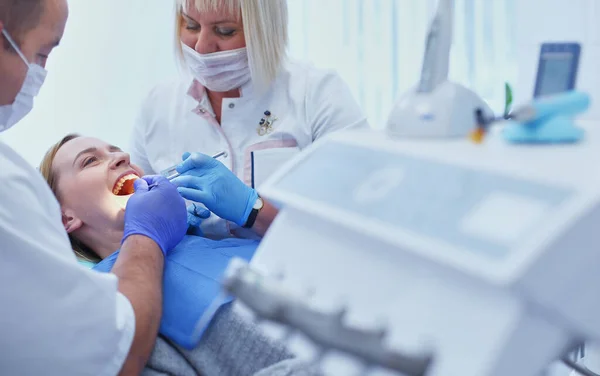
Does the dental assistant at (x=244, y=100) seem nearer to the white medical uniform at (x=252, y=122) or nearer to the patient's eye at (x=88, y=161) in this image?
the white medical uniform at (x=252, y=122)

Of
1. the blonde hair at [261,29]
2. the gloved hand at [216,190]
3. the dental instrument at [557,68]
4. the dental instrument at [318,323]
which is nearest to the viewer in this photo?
the dental instrument at [318,323]

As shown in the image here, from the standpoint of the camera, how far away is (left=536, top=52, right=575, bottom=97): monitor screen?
39.6 inches

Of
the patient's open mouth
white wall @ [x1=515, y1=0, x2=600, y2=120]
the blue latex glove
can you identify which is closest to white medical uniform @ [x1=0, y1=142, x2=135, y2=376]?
the blue latex glove

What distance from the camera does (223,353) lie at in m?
1.43

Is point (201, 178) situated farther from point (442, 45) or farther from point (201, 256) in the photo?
point (442, 45)

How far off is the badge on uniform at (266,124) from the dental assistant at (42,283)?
80cm

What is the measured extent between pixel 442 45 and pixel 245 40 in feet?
3.45

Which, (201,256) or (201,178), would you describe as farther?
(201,178)

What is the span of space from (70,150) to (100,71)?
0.99 m

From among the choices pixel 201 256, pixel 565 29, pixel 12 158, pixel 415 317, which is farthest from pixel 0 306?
pixel 565 29

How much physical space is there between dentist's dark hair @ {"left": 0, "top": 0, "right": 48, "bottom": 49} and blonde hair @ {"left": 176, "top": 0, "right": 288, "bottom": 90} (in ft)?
2.37

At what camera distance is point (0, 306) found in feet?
3.56

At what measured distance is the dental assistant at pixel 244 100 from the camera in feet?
6.34

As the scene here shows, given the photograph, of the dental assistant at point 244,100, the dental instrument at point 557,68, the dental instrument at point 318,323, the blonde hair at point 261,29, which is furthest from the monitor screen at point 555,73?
the blonde hair at point 261,29
